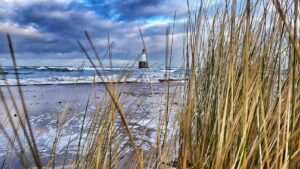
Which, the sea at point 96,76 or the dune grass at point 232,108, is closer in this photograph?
the dune grass at point 232,108

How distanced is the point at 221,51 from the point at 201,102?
29 cm

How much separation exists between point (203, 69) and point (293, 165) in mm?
982

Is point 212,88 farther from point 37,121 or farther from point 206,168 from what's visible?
point 37,121

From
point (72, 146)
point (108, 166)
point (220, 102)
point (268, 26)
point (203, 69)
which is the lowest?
point (72, 146)

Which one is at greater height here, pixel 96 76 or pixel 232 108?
pixel 232 108

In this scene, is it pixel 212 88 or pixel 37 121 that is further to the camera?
pixel 37 121

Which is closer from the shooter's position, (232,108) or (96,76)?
(232,108)

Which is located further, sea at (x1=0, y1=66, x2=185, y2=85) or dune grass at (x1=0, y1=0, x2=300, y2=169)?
sea at (x1=0, y1=66, x2=185, y2=85)

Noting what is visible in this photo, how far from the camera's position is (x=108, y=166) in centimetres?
128

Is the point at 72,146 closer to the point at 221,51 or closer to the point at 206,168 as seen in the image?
the point at 221,51

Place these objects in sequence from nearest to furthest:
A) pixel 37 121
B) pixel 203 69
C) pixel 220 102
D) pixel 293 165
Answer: pixel 293 165
pixel 220 102
pixel 203 69
pixel 37 121

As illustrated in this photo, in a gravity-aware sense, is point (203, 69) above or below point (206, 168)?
above

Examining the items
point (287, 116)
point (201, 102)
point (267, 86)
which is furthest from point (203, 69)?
point (287, 116)

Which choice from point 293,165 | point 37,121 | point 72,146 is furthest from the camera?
point 37,121
